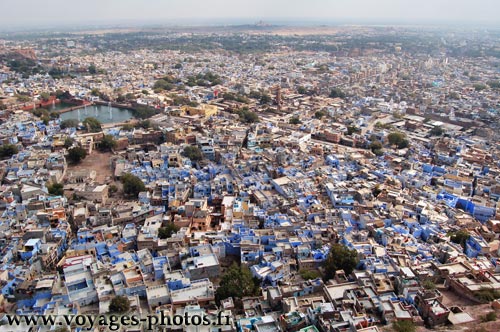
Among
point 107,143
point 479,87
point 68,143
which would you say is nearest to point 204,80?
point 107,143

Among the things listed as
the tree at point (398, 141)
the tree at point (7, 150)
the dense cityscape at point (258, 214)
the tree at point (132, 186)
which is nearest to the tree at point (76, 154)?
the dense cityscape at point (258, 214)

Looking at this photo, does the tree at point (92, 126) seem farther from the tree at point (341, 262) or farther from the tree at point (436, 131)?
the tree at point (436, 131)

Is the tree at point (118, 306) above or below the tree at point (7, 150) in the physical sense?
below

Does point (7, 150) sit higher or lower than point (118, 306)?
higher

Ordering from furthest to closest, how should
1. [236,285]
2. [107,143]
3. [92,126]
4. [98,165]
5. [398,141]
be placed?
1. [92,126]
2. [398,141]
3. [107,143]
4. [98,165]
5. [236,285]

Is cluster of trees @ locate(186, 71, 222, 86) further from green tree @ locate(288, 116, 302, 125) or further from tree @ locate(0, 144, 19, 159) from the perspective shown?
tree @ locate(0, 144, 19, 159)

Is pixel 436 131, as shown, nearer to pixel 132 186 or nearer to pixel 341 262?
pixel 341 262

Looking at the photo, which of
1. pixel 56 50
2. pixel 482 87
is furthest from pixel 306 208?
pixel 56 50
